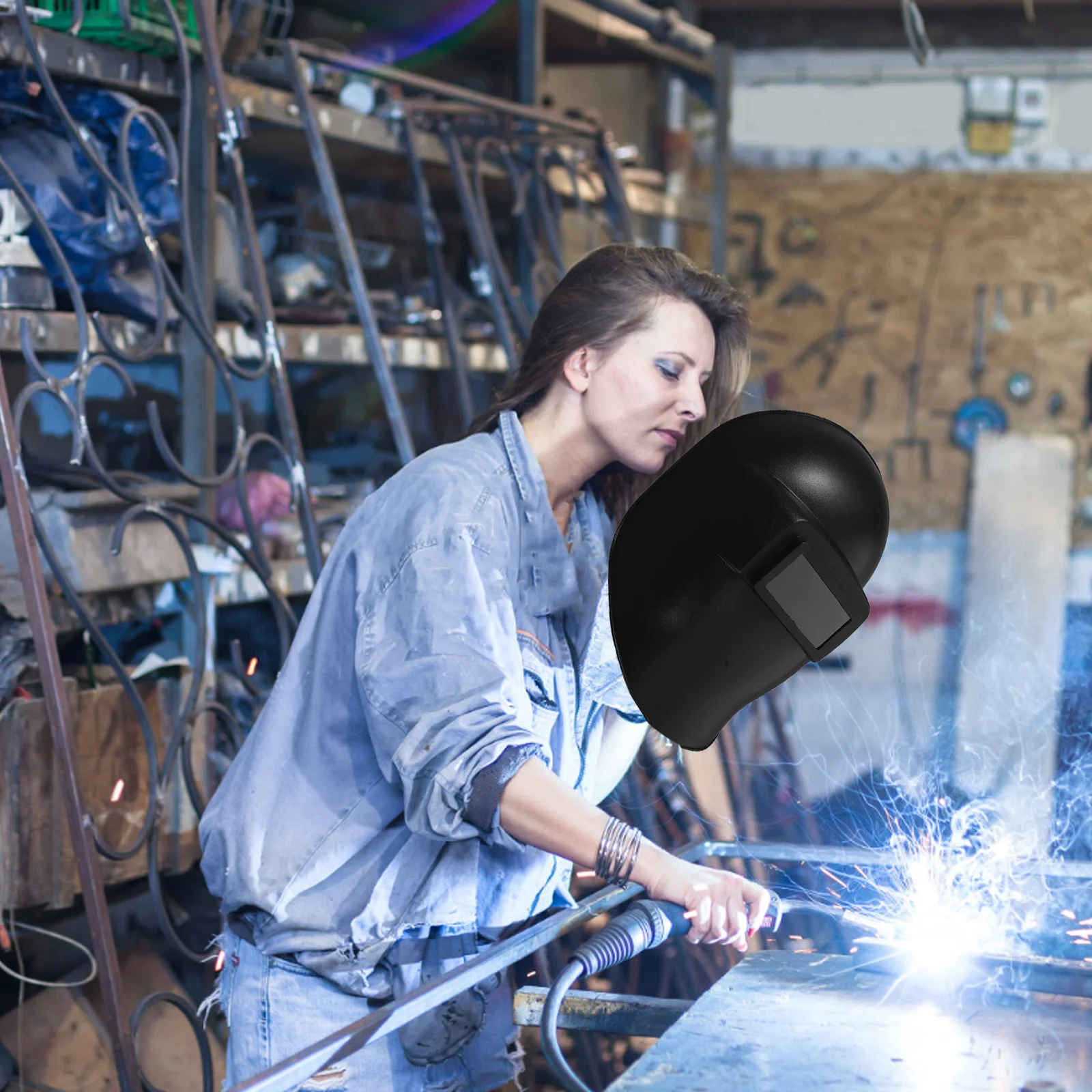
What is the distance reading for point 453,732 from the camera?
1.45 metres

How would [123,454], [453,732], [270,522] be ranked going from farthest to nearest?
[123,454]
[270,522]
[453,732]

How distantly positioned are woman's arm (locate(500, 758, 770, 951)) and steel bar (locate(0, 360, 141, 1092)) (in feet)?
4.31

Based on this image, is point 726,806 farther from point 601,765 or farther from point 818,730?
point 601,765

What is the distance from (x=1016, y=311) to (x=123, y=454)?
3.82 metres

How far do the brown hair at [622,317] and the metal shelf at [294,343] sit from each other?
54.2 inches

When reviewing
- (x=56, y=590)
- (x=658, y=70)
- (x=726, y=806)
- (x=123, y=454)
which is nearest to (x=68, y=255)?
(x=56, y=590)

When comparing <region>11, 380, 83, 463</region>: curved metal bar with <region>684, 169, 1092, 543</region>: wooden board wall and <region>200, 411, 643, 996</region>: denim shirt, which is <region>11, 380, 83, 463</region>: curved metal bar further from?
<region>684, 169, 1092, 543</region>: wooden board wall

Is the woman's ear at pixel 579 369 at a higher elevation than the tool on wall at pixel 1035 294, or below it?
below

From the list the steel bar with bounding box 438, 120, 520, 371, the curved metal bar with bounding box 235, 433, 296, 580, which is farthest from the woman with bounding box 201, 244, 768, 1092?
the steel bar with bounding box 438, 120, 520, 371

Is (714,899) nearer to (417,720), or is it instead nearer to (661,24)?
(417,720)

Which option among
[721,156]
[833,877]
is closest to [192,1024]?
[833,877]

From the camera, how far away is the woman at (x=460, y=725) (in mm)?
1485

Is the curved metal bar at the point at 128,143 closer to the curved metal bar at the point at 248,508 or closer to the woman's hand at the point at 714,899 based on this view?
the curved metal bar at the point at 248,508

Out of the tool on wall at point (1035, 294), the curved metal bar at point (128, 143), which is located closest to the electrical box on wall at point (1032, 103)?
the tool on wall at point (1035, 294)
